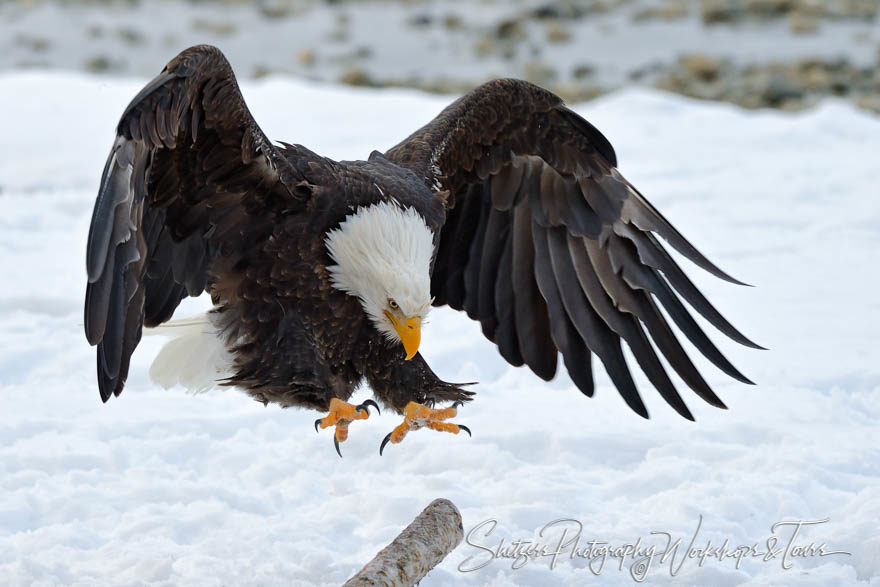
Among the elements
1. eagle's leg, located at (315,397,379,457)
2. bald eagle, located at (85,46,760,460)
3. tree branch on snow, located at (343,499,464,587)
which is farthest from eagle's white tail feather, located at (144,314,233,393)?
tree branch on snow, located at (343,499,464,587)

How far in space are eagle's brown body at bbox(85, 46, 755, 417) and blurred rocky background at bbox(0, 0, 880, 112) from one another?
6904 millimetres

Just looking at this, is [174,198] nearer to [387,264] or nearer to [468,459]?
[387,264]

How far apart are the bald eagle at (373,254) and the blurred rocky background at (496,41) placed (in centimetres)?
692

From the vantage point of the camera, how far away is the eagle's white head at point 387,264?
3.40 m

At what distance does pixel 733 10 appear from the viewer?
1373 centimetres

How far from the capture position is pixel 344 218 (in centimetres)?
345

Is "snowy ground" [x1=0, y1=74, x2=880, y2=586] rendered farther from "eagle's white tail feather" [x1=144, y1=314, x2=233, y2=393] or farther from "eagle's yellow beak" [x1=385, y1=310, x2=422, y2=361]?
"eagle's yellow beak" [x1=385, y1=310, x2=422, y2=361]

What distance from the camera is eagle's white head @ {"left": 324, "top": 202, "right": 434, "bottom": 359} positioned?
3400mm

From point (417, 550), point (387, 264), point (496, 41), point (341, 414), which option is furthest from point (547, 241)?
point (496, 41)

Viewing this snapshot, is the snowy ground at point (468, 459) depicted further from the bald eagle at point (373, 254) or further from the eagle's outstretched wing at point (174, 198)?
the eagle's outstretched wing at point (174, 198)

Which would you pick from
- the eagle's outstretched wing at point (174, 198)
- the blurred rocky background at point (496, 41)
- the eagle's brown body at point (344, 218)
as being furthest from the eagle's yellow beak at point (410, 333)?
the blurred rocky background at point (496, 41)

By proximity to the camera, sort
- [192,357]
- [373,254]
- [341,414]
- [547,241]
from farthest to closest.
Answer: [547,241], [192,357], [341,414], [373,254]

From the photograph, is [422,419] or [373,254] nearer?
[373,254]

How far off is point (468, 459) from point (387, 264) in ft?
2.73
